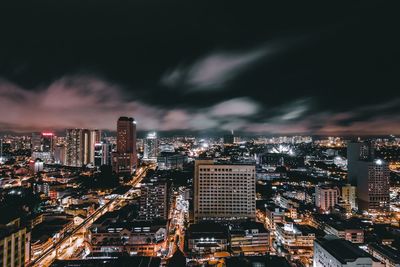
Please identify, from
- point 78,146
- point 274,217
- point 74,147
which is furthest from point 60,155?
point 274,217

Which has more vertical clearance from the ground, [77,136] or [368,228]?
[77,136]

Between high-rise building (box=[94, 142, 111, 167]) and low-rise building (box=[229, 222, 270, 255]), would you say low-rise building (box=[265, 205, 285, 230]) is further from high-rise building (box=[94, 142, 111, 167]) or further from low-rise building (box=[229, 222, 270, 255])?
high-rise building (box=[94, 142, 111, 167])

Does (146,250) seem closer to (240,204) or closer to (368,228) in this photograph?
(240,204)

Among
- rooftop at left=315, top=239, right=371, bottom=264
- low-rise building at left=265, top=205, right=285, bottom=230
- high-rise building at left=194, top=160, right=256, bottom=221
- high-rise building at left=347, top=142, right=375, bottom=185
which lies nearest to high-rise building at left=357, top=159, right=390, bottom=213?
high-rise building at left=347, top=142, right=375, bottom=185

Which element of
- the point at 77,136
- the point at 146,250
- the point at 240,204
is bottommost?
the point at 146,250

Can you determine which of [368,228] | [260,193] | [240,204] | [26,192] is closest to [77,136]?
[26,192]

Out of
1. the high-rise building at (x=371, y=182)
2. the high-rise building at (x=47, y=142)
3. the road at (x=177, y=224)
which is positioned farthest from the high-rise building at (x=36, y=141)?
the high-rise building at (x=371, y=182)
